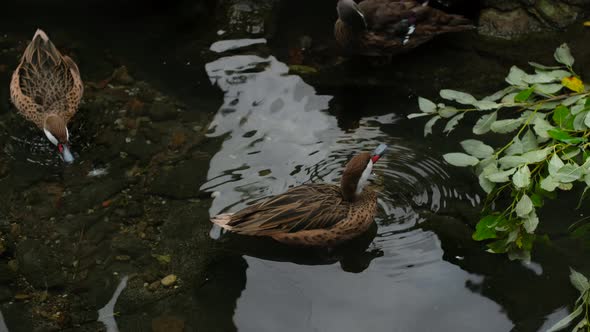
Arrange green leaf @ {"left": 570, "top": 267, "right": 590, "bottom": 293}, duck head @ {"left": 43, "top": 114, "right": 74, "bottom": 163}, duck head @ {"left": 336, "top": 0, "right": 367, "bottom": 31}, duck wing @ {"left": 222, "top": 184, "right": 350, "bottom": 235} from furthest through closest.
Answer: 1. duck head @ {"left": 336, "top": 0, "right": 367, "bottom": 31}
2. duck head @ {"left": 43, "top": 114, "right": 74, "bottom": 163}
3. duck wing @ {"left": 222, "top": 184, "right": 350, "bottom": 235}
4. green leaf @ {"left": 570, "top": 267, "right": 590, "bottom": 293}

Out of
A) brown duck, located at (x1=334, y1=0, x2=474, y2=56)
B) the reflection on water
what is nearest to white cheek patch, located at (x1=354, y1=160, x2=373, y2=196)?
the reflection on water

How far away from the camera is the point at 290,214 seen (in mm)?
5184

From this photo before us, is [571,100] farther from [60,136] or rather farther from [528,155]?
[60,136]

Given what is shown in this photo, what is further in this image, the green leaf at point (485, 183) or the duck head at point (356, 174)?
the duck head at point (356, 174)

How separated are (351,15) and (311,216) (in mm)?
2381

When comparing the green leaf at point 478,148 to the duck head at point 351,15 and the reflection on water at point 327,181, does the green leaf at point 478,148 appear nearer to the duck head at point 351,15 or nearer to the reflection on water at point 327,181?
the reflection on water at point 327,181

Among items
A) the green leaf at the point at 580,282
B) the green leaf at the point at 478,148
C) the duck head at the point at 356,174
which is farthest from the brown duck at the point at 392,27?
the green leaf at the point at 580,282

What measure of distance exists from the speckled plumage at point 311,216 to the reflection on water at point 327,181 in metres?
0.17

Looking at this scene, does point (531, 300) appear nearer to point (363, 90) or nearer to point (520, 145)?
point (520, 145)

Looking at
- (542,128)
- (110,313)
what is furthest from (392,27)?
(110,313)

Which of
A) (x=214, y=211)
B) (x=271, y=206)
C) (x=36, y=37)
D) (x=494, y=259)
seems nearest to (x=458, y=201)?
(x=494, y=259)

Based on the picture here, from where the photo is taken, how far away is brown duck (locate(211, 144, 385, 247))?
518cm

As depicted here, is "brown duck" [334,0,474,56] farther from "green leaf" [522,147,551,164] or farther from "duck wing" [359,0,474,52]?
"green leaf" [522,147,551,164]

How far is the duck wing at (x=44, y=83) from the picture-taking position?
654 cm
